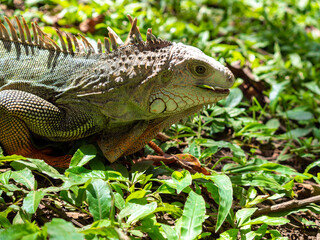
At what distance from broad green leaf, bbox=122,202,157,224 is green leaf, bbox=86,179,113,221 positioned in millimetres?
161

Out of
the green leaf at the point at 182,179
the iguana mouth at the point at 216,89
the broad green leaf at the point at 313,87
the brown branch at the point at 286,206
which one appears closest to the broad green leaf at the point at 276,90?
the broad green leaf at the point at 313,87

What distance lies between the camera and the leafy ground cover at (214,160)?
98.7 inches

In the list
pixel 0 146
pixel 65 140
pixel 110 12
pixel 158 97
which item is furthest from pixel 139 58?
pixel 110 12

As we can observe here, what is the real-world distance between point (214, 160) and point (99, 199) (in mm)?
1721

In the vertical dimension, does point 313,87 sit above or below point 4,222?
below

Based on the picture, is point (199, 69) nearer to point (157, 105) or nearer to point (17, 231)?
point (157, 105)

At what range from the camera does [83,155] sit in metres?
2.96

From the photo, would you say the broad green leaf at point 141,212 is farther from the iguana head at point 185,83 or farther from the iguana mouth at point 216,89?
the iguana mouth at point 216,89

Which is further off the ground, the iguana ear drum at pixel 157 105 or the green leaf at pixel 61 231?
the iguana ear drum at pixel 157 105

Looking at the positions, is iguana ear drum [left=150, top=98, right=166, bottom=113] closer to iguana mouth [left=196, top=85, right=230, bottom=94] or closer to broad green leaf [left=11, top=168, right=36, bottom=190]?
iguana mouth [left=196, top=85, right=230, bottom=94]

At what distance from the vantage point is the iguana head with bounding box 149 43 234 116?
294 centimetres

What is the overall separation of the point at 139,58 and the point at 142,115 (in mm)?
469

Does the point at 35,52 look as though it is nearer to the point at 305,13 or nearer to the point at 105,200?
the point at 105,200

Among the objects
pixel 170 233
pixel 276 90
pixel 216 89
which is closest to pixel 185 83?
pixel 216 89
